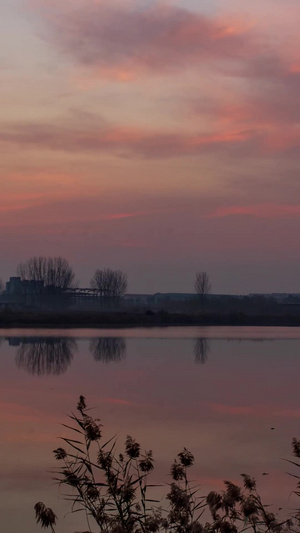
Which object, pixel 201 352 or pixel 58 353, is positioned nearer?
pixel 58 353

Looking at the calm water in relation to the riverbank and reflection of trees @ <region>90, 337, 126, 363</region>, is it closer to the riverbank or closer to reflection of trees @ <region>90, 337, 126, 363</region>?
reflection of trees @ <region>90, 337, 126, 363</region>

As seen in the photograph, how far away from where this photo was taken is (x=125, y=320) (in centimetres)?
5722

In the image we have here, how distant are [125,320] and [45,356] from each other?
3295 centimetres

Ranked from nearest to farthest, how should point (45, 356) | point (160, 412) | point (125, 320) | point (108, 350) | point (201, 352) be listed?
point (160, 412) < point (45, 356) < point (201, 352) < point (108, 350) < point (125, 320)

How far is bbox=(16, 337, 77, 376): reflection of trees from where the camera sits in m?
19.9

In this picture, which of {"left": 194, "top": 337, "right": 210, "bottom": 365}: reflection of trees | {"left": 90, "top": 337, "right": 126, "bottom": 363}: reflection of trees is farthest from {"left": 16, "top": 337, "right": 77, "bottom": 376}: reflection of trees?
{"left": 194, "top": 337, "right": 210, "bottom": 365}: reflection of trees

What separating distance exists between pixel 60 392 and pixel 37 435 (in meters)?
4.66

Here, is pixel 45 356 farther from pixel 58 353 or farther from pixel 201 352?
pixel 201 352

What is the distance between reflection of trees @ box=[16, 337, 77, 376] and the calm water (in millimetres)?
47

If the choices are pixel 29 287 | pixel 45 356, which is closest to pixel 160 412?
pixel 45 356

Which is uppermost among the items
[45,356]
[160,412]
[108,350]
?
[108,350]

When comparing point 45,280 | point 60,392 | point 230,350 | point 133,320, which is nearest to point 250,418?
point 60,392

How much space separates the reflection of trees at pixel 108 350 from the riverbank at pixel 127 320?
2079 cm

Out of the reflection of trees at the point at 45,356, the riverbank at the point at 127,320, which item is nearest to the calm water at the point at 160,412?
the reflection of trees at the point at 45,356
